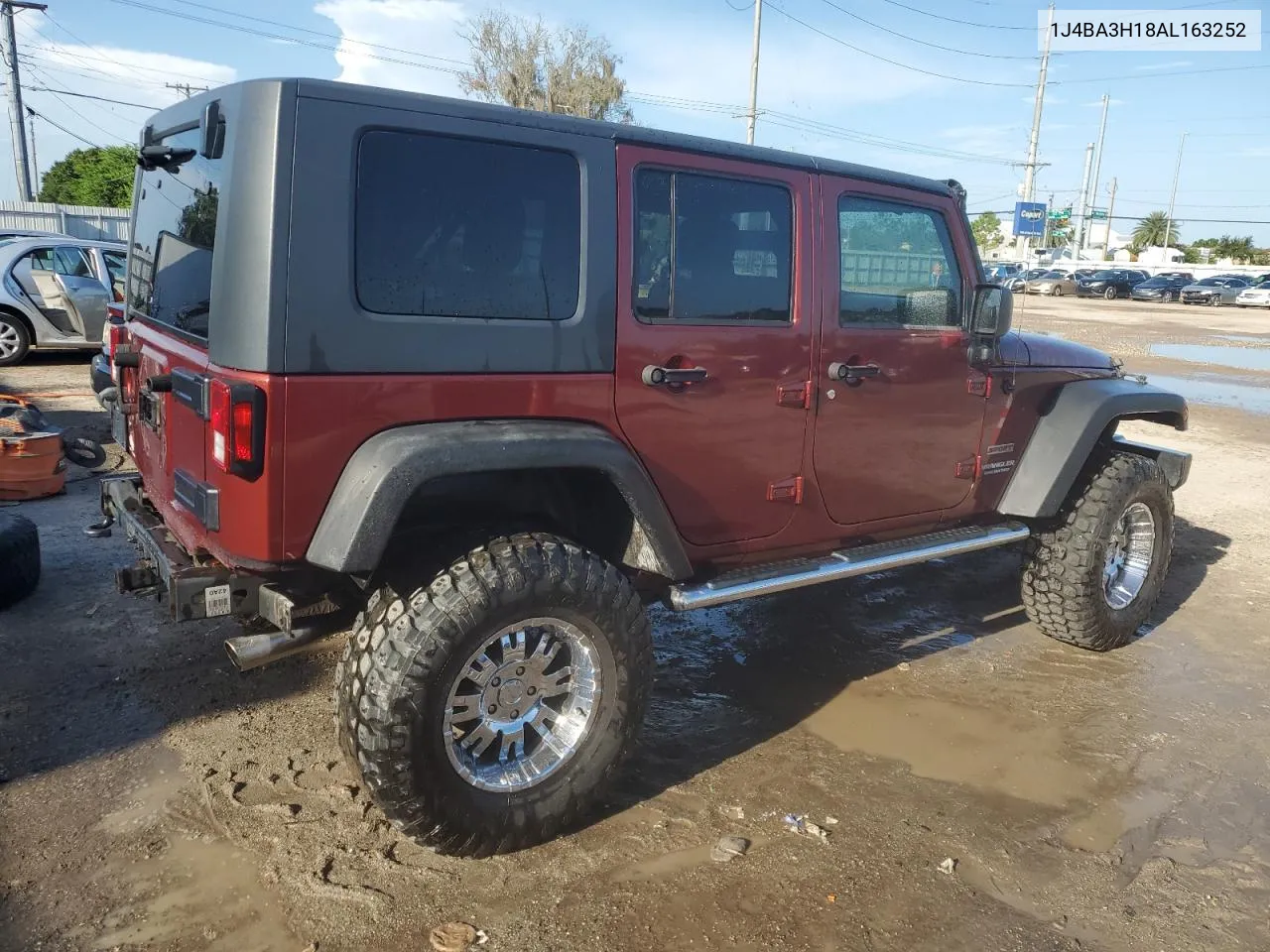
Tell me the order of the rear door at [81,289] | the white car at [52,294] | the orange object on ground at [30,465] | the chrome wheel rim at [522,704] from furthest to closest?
the rear door at [81,289], the white car at [52,294], the orange object on ground at [30,465], the chrome wheel rim at [522,704]

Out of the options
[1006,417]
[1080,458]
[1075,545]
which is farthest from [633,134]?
[1075,545]

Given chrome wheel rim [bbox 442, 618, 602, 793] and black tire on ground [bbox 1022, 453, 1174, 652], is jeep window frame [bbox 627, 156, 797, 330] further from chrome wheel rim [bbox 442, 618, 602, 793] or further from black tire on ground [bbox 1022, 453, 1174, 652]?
black tire on ground [bbox 1022, 453, 1174, 652]

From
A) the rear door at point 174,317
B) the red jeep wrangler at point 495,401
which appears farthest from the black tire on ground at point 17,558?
the rear door at point 174,317

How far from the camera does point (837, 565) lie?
12.3 feet

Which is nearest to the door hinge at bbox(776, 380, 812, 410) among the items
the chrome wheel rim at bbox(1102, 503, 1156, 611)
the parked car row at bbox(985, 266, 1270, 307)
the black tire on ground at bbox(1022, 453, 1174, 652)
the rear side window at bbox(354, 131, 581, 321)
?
the rear side window at bbox(354, 131, 581, 321)

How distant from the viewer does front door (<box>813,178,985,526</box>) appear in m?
3.70

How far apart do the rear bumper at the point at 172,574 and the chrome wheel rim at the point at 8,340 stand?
28.9 feet

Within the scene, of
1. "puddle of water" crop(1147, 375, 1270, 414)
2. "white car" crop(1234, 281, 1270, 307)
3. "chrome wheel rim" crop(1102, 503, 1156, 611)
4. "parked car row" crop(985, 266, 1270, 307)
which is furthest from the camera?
"parked car row" crop(985, 266, 1270, 307)

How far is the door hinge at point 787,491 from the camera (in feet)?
11.8

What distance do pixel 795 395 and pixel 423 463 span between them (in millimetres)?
1523

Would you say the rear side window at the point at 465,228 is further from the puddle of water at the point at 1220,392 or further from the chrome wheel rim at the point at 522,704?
the puddle of water at the point at 1220,392

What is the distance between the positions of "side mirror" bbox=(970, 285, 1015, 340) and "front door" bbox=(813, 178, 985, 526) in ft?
0.19

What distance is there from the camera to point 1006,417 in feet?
14.5

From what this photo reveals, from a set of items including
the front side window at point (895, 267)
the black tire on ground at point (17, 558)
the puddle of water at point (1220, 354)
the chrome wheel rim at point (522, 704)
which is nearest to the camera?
the chrome wheel rim at point (522, 704)
